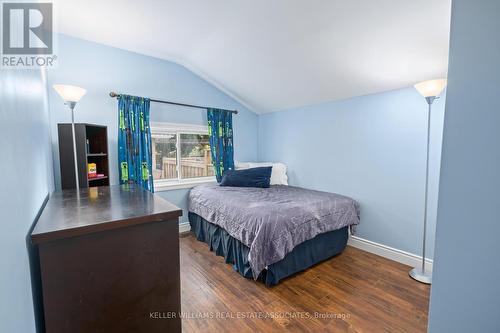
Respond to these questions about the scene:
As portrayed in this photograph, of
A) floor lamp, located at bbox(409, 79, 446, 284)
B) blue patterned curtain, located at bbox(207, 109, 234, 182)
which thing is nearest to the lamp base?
floor lamp, located at bbox(409, 79, 446, 284)

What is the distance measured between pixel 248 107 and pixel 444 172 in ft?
11.4

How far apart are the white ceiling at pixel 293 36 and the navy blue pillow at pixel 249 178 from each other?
4.21 feet

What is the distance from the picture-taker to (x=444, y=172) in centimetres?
84

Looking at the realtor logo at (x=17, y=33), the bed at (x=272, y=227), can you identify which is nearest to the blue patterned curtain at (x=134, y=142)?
the bed at (x=272, y=227)

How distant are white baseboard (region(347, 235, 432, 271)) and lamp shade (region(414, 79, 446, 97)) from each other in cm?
166

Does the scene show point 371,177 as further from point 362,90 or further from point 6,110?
point 6,110

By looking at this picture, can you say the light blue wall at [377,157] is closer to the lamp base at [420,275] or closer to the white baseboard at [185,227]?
the lamp base at [420,275]

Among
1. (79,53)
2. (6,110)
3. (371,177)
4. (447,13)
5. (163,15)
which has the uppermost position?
(163,15)

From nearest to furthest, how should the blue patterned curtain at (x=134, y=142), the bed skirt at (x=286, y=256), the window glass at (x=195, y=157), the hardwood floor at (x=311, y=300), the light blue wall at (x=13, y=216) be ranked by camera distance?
the light blue wall at (x=13, y=216) < the hardwood floor at (x=311, y=300) < the bed skirt at (x=286, y=256) < the blue patterned curtain at (x=134, y=142) < the window glass at (x=195, y=157)

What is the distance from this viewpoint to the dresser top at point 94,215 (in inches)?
30.8

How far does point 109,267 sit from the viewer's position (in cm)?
88

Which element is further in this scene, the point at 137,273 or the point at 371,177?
the point at 371,177

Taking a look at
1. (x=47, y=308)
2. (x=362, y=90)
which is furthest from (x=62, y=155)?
(x=362, y=90)

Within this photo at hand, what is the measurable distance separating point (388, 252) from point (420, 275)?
0.42 meters
